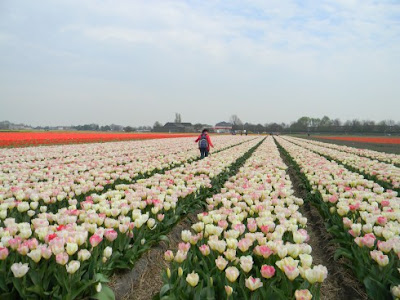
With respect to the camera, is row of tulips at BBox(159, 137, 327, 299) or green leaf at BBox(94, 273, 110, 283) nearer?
row of tulips at BBox(159, 137, 327, 299)

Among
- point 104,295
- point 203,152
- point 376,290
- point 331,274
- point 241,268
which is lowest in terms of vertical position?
point 331,274

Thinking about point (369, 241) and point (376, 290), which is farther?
point (369, 241)

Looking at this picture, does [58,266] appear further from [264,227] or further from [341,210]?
[341,210]

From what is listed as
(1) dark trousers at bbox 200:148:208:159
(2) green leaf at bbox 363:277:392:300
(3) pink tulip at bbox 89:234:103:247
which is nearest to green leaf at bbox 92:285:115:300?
(3) pink tulip at bbox 89:234:103:247

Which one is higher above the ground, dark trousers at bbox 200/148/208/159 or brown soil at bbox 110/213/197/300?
dark trousers at bbox 200/148/208/159

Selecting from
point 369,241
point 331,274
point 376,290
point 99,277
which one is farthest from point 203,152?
point 376,290

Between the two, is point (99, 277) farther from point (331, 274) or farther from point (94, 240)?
point (331, 274)

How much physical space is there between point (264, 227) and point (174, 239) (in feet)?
7.69

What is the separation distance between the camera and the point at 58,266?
2.59 m

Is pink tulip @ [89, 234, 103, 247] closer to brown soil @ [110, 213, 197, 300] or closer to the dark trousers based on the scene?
brown soil @ [110, 213, 197, 300]

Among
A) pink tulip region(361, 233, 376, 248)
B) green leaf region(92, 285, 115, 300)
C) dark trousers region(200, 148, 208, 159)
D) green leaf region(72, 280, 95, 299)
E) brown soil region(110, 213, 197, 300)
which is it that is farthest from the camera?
dark trousers region(200, 148, 208, 159)

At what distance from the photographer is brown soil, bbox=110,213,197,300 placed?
3324 millimetres

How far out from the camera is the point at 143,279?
12.0 ft

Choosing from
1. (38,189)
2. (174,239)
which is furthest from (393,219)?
(38,189)
